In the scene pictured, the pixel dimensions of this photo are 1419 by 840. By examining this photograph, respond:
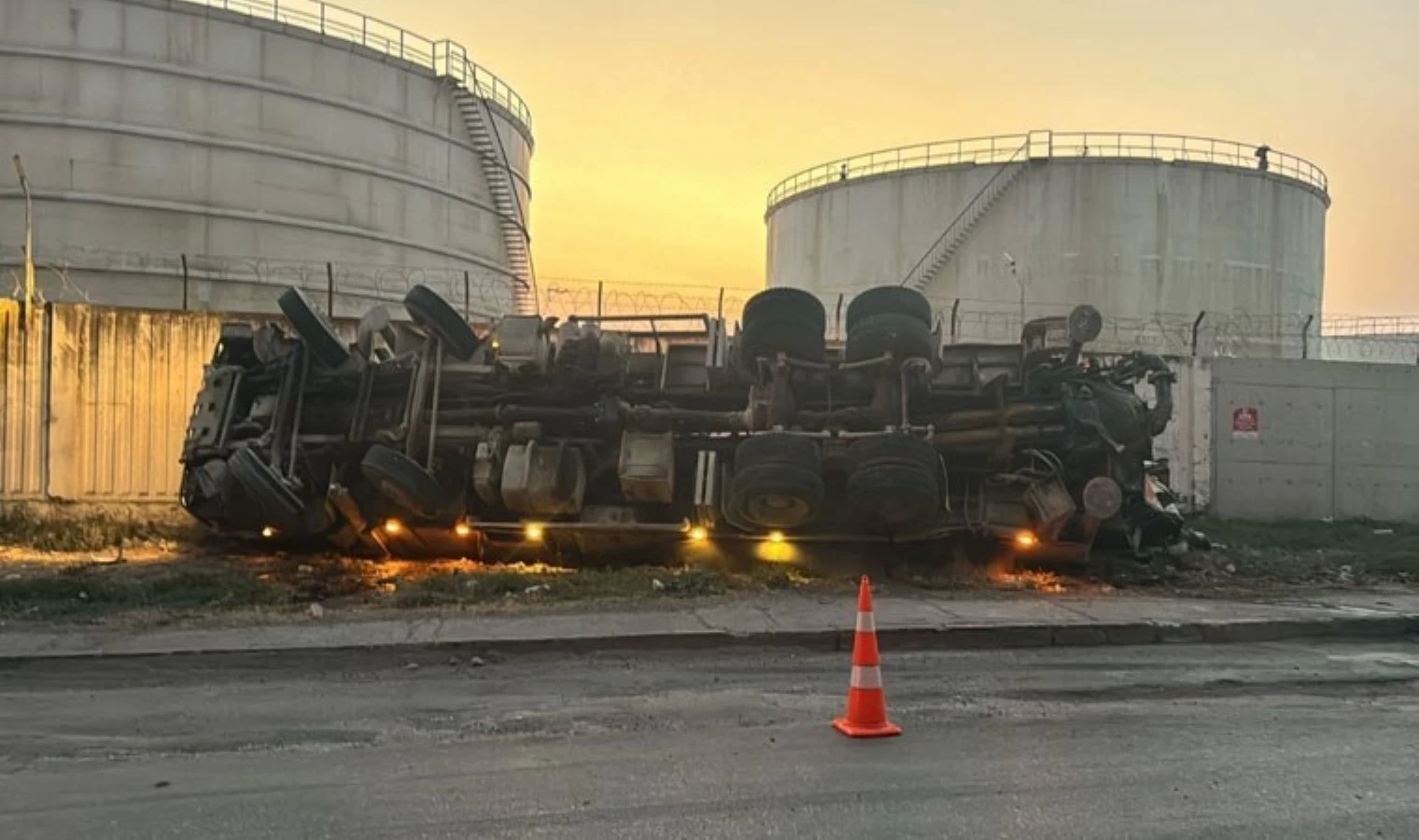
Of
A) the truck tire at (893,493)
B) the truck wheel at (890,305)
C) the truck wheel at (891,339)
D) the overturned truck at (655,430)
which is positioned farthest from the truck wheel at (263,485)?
the truck wheel at (890,305)

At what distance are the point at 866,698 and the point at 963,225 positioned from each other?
2479 cm

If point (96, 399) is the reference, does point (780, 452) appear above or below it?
below

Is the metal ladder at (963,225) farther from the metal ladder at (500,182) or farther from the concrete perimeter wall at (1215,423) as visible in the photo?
the concrete perimeter wall at (1215,423)

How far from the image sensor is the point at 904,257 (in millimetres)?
29547

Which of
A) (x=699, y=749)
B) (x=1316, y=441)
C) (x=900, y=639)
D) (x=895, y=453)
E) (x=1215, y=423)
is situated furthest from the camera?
(x=1316, y=441)

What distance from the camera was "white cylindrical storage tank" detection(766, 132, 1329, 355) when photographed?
27.8m

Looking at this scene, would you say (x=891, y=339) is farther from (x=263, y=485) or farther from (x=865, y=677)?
(x=263, y=485)

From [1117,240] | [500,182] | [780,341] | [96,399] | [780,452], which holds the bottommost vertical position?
[780,452]

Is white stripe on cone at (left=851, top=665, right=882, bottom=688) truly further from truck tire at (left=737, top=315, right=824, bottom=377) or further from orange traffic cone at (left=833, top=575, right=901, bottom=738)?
truck tire at (left=737, top=315, right=824, bottom=377)

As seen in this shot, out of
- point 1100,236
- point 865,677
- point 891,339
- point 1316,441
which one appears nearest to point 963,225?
point 1100,236

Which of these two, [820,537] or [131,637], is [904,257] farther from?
[131,637]

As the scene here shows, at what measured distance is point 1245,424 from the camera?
17094 mm

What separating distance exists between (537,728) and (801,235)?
27.9 m

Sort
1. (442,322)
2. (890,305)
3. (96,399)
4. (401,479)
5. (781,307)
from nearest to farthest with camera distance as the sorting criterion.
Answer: (401,479) → (781,307) → (890,305) → (442,322) → (96,399)
